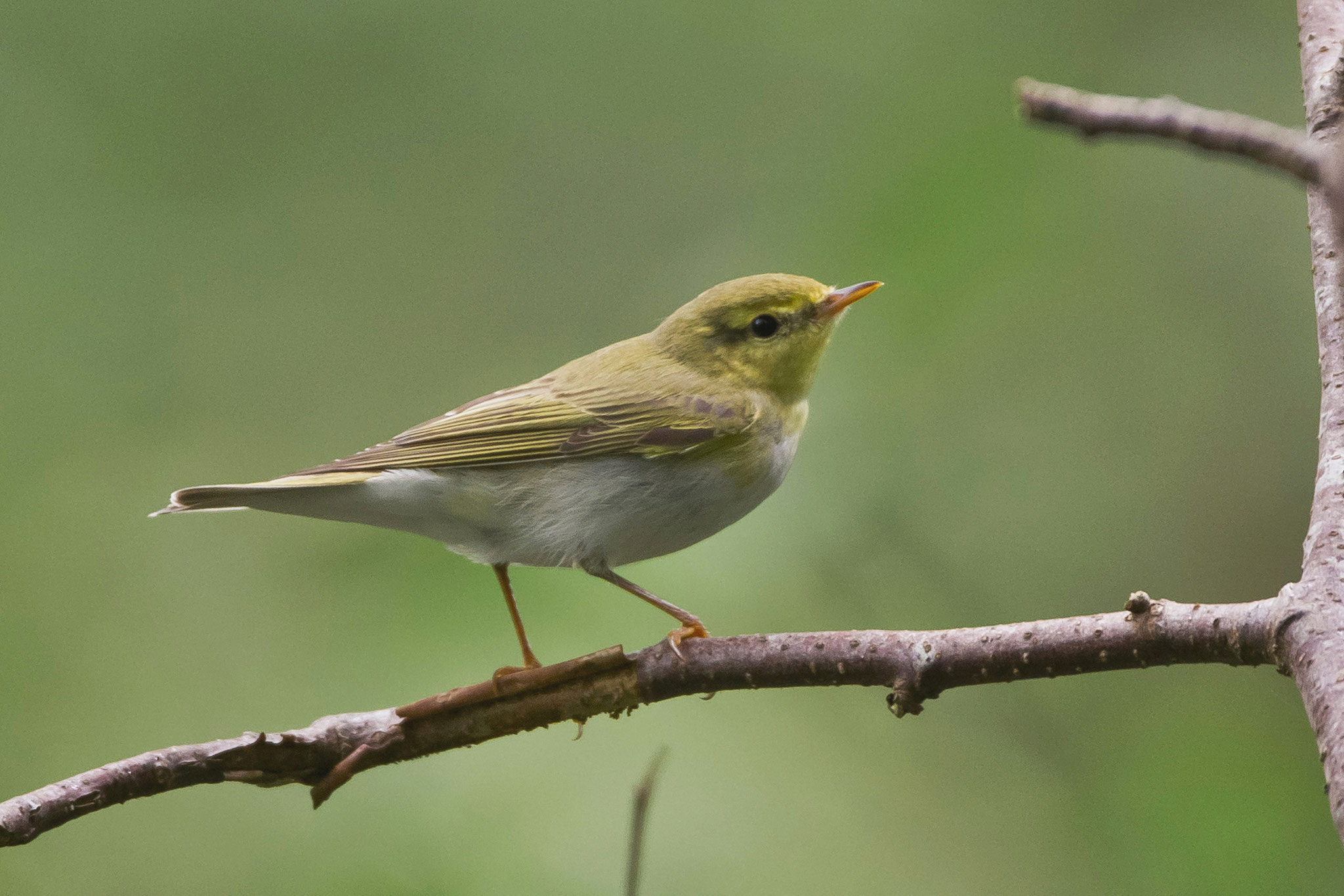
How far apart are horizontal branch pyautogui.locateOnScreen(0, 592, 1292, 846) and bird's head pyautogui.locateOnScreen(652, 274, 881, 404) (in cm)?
165

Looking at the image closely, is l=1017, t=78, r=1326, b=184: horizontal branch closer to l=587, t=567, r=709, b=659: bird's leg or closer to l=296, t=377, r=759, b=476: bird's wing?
l=587, t=567, r=709, b=659: bird's leg

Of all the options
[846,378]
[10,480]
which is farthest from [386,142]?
[846,378]

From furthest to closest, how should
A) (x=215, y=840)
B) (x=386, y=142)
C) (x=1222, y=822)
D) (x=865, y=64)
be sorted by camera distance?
1. (x=386, y=142)
2. (x=865, y=64)
3. (x=215, y=840)
4. (x=1222, y=822)

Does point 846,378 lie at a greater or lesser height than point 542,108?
lesser

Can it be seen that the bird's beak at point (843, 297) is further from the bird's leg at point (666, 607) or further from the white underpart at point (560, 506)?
the bird's leg at point (666, 607)

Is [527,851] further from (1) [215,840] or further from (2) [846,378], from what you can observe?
(2) [846,378]

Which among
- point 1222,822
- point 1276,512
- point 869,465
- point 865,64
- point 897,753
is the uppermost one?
point 865,64

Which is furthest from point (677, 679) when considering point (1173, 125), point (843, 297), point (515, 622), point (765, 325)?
point (765, 325)

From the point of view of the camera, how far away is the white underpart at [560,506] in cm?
327

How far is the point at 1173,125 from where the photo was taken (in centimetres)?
94

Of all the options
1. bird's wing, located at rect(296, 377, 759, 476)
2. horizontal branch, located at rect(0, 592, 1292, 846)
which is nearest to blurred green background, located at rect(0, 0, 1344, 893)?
bird's wing, located at rect(296, 377, 759, 476)

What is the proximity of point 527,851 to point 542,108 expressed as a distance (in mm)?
4311

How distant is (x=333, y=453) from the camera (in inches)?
196

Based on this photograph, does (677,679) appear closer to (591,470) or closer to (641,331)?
(591,470)
